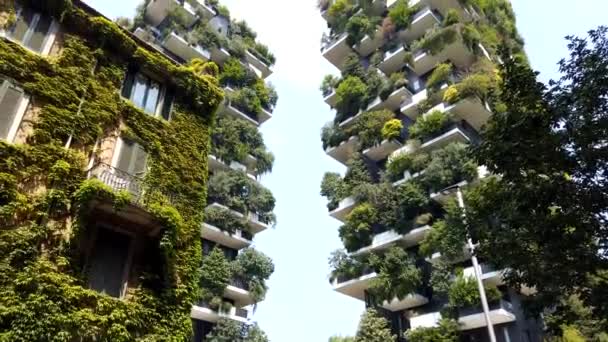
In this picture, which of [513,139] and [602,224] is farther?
[513,139]

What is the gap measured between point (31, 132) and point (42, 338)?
5.70 meters

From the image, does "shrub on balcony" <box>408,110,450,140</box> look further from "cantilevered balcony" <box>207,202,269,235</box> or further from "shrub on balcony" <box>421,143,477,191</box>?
"cantilevered balcony" <box>207,202,269,235</box>

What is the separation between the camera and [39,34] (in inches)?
597

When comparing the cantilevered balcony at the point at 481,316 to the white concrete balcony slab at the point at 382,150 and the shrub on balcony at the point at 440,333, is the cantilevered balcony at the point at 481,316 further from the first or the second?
the white concrete balcony slab at the point at 382,150

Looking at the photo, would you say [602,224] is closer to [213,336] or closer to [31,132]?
[31,132]

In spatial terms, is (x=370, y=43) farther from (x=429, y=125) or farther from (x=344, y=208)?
(x=344, y=208)

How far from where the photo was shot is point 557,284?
11219 mm

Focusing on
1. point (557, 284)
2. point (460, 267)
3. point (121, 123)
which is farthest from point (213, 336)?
point (557, 284)

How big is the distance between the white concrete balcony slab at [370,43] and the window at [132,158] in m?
35.2

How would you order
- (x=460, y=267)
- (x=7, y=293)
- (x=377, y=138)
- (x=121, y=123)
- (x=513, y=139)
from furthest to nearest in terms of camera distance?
(x=377, y=138) < (x=460, y=267) < (x=121, y=123) < (x=513, y=139) < (x=7, y=293)

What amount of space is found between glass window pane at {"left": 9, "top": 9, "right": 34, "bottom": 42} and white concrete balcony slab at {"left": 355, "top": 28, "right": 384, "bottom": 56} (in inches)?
1405

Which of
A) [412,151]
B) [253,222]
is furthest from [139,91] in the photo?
[412,151]

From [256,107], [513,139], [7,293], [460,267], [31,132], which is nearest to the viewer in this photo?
[7,293]

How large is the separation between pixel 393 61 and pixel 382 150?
30.1 ft
